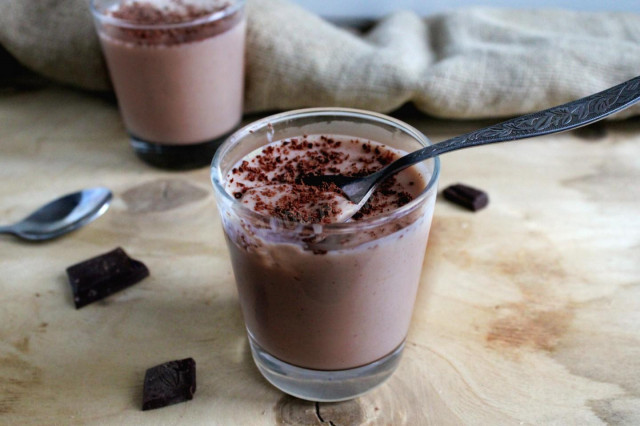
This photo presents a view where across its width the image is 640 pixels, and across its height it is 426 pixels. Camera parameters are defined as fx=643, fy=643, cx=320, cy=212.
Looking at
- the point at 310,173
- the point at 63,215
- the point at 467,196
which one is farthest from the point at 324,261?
the point at 63,215

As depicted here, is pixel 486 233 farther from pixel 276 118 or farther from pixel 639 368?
pixel 276 118

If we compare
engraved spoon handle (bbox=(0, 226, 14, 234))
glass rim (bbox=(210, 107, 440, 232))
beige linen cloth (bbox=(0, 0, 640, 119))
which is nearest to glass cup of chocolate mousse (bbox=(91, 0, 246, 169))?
beige linen cloth (bbox=(0, 0, 640, 119))

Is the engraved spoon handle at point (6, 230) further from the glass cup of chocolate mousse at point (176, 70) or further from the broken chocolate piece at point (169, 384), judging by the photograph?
the broken chocolate piece at point (169, 384)

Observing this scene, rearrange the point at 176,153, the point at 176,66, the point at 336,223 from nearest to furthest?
the point at 336,223 → the point at 176,66 → the point at 176,153

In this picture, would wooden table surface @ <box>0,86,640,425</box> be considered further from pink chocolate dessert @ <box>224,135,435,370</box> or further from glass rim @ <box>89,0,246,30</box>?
glass rim @ <box>89,0,246,30</box>

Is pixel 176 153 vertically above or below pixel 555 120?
below

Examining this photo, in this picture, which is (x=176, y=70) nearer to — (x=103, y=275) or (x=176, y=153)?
(x=176, y=153)

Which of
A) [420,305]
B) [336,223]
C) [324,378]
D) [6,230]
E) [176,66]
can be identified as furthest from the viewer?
[176,66]
